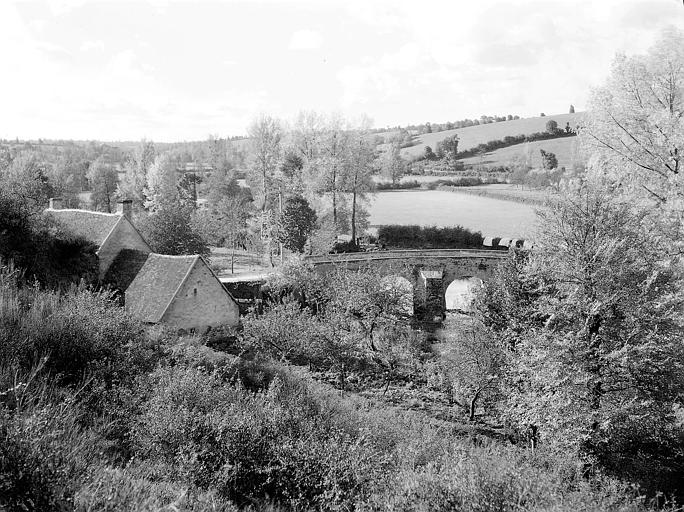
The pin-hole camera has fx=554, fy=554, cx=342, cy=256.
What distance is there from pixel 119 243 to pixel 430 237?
31.4 meters

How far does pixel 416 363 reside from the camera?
25.6 meters

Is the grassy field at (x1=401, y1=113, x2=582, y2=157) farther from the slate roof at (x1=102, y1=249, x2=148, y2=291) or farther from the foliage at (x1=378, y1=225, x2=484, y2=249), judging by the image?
the slate roof at (x1=102, y1=249, x2=148, y2=291)

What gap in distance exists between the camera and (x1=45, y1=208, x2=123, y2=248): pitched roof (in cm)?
2570

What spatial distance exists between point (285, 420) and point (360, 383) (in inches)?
512

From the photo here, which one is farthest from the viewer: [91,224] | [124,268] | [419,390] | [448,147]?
[448,147]

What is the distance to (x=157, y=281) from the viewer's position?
2253 cm

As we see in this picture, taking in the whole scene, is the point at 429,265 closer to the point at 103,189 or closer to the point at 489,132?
the point at 103,189

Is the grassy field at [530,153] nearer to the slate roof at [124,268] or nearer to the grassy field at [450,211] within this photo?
the grassy field at [450,211]

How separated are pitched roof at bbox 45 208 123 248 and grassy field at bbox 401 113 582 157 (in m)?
68.0

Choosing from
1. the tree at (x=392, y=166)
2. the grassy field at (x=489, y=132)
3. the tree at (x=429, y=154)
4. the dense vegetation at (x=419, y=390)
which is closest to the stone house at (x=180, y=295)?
the dense vegetation at (x=419, y=390)

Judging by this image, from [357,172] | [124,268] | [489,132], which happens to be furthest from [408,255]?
[489,132]

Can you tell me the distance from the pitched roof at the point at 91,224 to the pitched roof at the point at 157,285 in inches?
143

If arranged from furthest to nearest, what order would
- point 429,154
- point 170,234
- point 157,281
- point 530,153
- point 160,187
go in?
point 429,154
point 530,153
point 160,187
point 170,234
point 157,281

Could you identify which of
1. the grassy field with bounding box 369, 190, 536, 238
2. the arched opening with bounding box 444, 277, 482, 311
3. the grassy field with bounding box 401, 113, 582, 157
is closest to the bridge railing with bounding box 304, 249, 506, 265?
the arched opening with bounding box 444, 277, 482, 311
